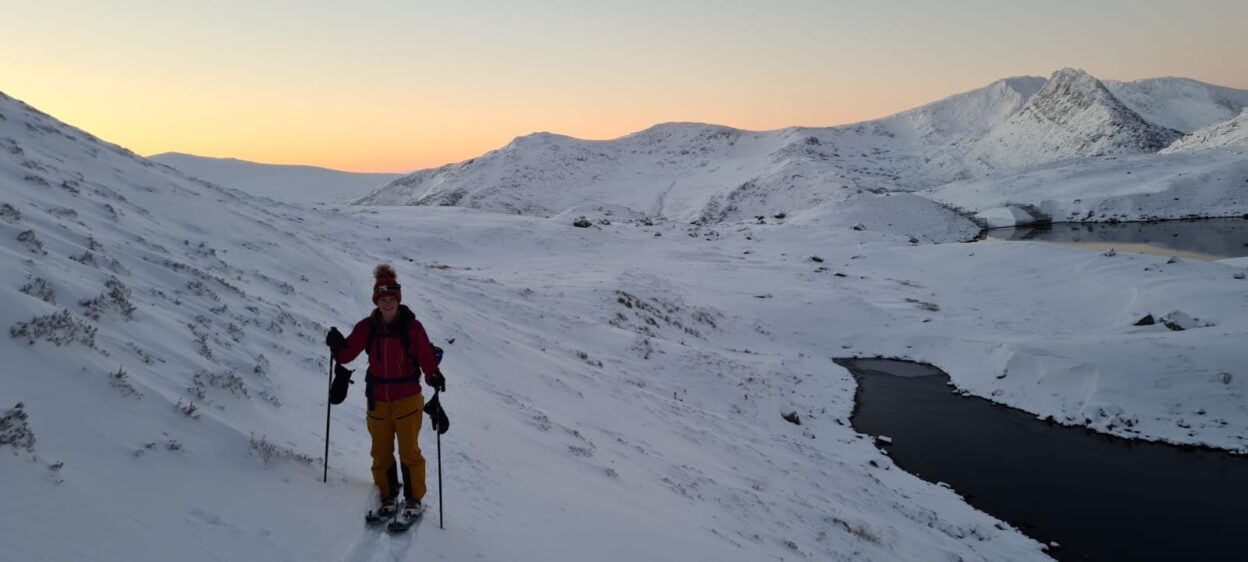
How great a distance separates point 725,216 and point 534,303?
8974cm

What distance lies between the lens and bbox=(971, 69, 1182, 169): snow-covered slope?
12862cm

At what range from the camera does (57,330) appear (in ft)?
19.7

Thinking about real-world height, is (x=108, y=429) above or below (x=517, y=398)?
above

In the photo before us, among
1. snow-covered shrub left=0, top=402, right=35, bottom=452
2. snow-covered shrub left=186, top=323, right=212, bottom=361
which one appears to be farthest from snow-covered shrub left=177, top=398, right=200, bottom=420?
snow-covered shrub left=186, top=323, right=212, bottom=361

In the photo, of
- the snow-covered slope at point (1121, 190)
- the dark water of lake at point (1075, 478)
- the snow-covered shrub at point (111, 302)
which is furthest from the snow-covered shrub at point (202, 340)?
the snow-covered slope at point (1121, 190)

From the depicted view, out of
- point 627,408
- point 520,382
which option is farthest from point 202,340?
point 627,408

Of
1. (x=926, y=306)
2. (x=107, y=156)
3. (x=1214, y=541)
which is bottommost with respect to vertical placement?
(x=1214, y=541)

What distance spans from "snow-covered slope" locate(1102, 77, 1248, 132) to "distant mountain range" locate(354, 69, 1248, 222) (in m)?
0.54

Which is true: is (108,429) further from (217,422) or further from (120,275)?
(120,275)

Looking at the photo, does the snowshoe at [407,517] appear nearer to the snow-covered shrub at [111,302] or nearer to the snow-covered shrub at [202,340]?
the snow-covered shrub at [202,340]

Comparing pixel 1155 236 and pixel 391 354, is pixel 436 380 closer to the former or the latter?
pixel 391 354

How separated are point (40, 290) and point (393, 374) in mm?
4449

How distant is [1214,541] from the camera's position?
1257 cm

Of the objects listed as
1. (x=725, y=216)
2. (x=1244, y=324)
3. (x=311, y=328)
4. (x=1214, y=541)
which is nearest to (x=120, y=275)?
(x=311, y=328)
